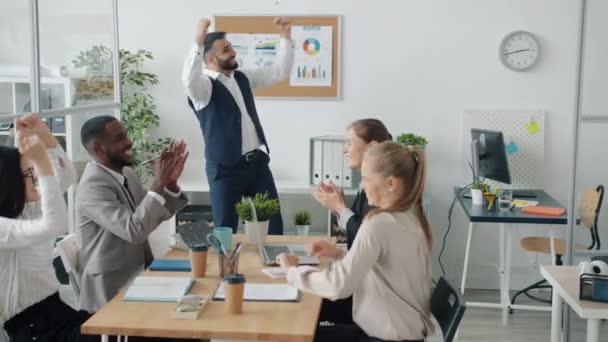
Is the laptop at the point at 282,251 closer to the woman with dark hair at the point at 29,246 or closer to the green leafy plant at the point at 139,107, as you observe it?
the woman with dark hair at the point at 29,246

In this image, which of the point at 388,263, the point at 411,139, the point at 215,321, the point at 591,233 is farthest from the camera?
the point at 411,139

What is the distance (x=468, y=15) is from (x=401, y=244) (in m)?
3.23

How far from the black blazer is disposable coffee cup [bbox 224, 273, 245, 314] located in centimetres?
76

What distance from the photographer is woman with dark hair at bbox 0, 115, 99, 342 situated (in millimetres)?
2424

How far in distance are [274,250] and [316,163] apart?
2.17m

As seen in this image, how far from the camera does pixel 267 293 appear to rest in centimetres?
236

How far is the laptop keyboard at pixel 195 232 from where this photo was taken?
118 inches

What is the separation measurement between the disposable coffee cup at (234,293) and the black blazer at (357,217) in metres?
0.76

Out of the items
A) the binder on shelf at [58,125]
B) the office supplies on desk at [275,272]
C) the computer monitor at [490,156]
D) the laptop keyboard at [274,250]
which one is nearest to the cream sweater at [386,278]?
the office supplies on desk at [275,272]

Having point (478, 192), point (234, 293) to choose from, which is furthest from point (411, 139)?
point (234, 293)

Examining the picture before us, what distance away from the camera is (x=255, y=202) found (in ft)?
9.89

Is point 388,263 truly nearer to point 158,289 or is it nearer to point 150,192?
point 158,289

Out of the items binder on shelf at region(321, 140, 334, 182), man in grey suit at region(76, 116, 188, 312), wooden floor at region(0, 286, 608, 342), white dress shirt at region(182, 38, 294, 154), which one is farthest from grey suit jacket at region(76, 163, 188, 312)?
binder on shelf at region(321, 140, 334, 182)

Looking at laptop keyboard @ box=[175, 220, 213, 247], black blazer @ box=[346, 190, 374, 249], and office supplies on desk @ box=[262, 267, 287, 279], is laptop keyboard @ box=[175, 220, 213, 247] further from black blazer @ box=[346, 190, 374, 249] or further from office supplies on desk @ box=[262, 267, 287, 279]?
black blazer @ box=[346, 190, 374, 249]
